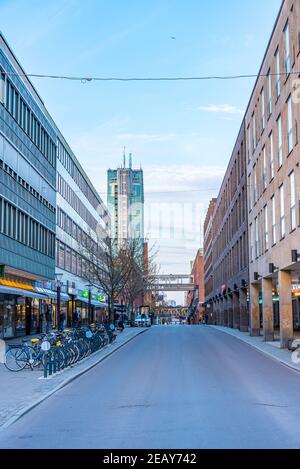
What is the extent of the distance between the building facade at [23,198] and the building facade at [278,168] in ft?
44.2

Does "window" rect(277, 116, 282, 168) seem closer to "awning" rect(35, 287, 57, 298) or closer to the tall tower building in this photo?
"awning" rect(35, 287, 57, 298)

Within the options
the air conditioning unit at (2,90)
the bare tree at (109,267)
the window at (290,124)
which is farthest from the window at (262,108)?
the air conditioning unit at (2,90)

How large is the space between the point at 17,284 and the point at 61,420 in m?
30.4

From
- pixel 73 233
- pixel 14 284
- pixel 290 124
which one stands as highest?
pixel 290 124

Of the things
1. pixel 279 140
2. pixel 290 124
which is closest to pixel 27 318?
pixel 279 140

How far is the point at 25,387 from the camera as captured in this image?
15.7 m

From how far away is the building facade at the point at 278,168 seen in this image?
89.7ft

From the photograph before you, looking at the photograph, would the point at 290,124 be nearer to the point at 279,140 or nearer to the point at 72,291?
the point at 279,140

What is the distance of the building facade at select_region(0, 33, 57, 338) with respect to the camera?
36531mm

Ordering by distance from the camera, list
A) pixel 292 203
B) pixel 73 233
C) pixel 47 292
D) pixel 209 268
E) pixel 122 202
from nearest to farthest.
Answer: pixel 292 203
pixel 47 292
pixel 73 233
pixel 209 268
pixel 122 202

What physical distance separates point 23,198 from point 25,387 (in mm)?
26696

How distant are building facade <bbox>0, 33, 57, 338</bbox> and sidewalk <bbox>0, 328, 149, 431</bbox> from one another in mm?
13651

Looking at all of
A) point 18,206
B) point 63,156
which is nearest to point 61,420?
point 18,206

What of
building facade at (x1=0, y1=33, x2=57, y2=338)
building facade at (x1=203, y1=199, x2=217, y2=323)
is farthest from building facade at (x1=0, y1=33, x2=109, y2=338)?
building facade at (x1=203, y1=199, x2=217, y2=323)
